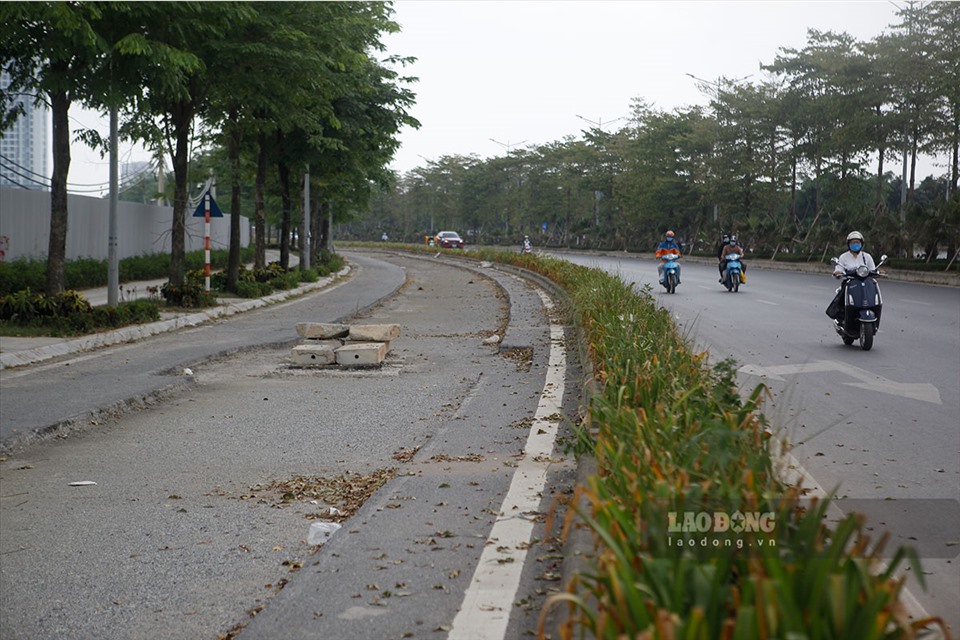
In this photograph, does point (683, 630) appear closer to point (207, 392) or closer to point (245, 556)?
point (245, 556)

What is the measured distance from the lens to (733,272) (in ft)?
85.3

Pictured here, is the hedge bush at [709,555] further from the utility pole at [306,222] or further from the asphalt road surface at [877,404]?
the utility pole at [306,222]

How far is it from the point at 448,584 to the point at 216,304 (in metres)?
17.4

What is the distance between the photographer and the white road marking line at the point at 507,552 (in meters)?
3.91

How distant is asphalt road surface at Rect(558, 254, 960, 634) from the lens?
5.74m

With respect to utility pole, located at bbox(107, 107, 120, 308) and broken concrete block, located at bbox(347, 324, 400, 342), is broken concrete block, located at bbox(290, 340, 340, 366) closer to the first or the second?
broken concrete block, located at bbox(347, 324, 400, 342)

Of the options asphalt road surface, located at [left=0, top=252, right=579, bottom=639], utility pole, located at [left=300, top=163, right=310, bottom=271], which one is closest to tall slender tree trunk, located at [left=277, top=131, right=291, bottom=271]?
utility pole, located at [left=300, top=163, right=310, bottom=271]

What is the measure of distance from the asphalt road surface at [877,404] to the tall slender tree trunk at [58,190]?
1010 cm

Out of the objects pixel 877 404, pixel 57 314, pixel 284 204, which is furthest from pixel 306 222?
pixel 877 404

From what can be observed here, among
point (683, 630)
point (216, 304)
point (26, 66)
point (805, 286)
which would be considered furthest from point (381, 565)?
point (805, 286)

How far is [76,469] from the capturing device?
24.1 ft

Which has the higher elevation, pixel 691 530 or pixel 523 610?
pixel 691 530

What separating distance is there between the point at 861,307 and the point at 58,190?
40.5 ft

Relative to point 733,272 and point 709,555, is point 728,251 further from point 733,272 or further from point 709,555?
point 709,555
